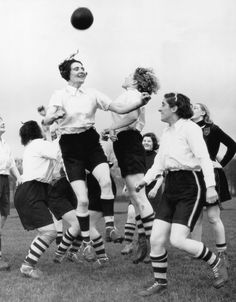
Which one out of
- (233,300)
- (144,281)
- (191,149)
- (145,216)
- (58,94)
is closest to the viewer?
(233,300)

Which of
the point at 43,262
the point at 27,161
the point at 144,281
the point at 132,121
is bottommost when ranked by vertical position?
the point at 43,262

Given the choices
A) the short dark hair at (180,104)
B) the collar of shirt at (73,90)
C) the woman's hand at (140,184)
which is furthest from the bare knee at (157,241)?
the collar of shirt at (73,90)

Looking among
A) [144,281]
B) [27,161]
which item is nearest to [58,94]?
[27,161]

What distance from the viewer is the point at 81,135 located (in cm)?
690

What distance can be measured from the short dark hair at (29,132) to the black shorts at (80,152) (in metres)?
0.61

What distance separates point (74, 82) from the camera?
23.2ft

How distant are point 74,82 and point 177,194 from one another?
2.37 m

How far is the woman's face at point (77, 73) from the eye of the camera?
7070 mm

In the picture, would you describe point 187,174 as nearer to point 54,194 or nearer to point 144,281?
point 144,281

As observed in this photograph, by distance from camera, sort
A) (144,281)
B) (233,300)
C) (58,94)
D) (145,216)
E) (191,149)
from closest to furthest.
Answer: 1. (233,300)
2. (191,149)
3. (144,281)
4. (58,94)
5. (145,216)

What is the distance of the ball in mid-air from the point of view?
761cm

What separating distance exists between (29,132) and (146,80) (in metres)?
1.85

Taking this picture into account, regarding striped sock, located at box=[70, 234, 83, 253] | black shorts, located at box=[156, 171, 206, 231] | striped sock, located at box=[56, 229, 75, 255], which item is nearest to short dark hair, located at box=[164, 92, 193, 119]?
black shorts, located at box=[156, 171, 206, 231]

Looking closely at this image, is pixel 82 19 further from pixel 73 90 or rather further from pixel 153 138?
pixel 153 138
